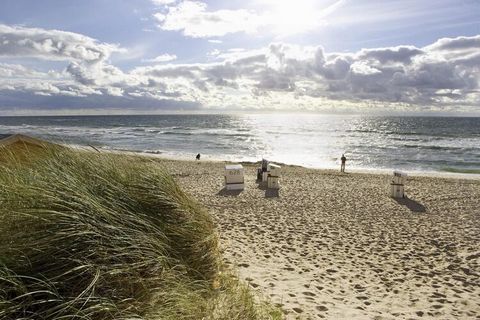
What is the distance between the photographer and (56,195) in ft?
11.3

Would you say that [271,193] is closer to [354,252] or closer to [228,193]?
[228,193]

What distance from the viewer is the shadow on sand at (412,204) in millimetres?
11359

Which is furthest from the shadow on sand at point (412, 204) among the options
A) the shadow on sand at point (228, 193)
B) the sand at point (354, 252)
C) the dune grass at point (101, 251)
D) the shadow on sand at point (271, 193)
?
the dune grass at point (101, 251)

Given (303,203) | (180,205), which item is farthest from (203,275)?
(303,203)

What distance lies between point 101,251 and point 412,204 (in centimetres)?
1118

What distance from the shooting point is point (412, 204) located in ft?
39.8

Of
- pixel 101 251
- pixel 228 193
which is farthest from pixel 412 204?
pixel 101 251

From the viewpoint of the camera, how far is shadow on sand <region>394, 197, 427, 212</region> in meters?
11.4

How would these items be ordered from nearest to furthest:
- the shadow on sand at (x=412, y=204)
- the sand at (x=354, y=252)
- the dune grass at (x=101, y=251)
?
1. the dune grass at (x=101, y=251)
2. the sand at (x=354, y=252)
3. the shadow on sand at (x=412, y=204)

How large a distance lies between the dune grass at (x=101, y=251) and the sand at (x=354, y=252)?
3.85 ft

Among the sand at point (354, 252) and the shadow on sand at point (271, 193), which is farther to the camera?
the shadow on sand at point (271, 193)

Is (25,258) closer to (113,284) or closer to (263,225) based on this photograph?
(113,284)

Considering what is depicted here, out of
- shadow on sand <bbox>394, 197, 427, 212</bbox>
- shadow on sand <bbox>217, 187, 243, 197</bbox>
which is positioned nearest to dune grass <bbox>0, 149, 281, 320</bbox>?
shadow on sand <bbox>217, 187, 243, 197</bbox>

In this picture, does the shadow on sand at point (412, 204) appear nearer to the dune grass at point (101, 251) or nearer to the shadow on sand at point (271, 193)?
the shadow on sand at point (271, 193)
